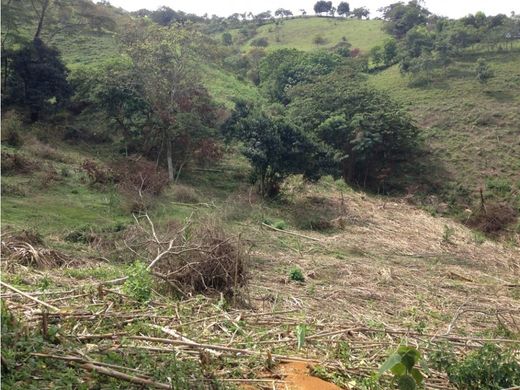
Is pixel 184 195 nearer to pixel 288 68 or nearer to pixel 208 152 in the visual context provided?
pixel 208 152

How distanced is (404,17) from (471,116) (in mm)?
21184

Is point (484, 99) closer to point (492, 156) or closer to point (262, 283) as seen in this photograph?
point (492, 156)

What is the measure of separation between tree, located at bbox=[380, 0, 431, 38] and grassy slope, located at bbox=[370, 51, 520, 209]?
12692 millimetres

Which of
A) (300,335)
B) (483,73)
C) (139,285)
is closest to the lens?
(300,335)

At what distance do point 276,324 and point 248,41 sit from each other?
51151 mm

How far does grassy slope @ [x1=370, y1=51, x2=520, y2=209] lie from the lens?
25.0m

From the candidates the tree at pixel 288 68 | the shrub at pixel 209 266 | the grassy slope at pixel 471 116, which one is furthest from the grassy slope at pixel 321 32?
the shrub at pixel 209 266

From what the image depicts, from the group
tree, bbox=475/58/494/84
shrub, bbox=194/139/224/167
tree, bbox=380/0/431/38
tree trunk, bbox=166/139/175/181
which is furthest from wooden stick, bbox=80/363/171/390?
tree, bbox=380/0/431/38

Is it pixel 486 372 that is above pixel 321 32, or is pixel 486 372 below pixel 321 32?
below

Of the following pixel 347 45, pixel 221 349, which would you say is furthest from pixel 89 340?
pixel 347 45

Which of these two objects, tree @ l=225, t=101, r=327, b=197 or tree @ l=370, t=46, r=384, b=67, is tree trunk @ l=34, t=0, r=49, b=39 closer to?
tree @ l=225, t=101, r=327, b=197

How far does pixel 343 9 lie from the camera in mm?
63938

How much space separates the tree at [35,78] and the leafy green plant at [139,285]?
18.4 meters

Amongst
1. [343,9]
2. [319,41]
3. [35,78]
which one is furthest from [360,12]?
[35,78]
